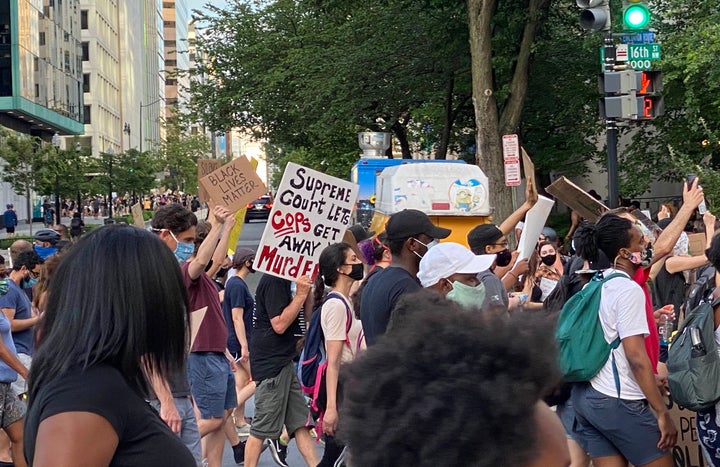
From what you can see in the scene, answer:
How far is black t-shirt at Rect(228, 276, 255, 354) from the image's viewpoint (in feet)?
30.7

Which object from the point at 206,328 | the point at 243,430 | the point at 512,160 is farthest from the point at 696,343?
the point at 512,160

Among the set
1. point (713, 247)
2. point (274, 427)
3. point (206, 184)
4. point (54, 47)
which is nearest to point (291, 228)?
point (206, 184)

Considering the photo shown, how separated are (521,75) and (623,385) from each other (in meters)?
18.3

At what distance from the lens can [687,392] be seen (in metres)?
5.11

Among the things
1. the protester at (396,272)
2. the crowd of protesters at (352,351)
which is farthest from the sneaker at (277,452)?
the protester at (396,272)

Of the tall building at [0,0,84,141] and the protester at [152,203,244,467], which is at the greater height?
the tall building at [0,0,84,141]

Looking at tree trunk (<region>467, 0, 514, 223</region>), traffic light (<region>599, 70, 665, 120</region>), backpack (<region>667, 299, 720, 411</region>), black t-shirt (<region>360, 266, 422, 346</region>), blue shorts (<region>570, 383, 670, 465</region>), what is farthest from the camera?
tree trunk (<region>467, 0, 514, 223</region>)

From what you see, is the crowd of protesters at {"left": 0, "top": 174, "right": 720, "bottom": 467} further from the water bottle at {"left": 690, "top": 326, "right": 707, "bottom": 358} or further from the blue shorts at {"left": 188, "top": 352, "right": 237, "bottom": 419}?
the water bottle at {"left": 690, "top": 326, "right": 707, "bottom": 358}

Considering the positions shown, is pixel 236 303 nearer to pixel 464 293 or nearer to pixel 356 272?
pixel 356 272

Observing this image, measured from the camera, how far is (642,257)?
5.42 metres

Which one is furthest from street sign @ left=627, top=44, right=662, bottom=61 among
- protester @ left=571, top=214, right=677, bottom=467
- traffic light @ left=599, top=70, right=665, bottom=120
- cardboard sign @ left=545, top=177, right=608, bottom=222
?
protester @ left=571, top=214, right=677, bottom=467

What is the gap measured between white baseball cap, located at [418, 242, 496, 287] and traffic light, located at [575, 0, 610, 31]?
7.35 m

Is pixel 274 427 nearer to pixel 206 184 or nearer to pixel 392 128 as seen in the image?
pixel 206 184

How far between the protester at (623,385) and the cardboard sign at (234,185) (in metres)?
3.68
